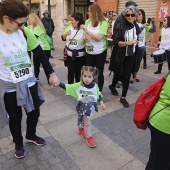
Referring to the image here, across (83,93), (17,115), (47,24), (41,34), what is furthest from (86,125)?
(47,24)

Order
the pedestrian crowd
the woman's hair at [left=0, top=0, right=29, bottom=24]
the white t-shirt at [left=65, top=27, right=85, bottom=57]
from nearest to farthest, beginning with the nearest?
1. the pedestrian crowd
2. the woman's hair at [left=0, top=0, right=29, bottom=24]
3. the white t-shirt at [left=65, top=27, right=85, bottom=57]

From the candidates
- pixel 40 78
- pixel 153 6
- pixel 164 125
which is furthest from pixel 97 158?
pixel 153 6

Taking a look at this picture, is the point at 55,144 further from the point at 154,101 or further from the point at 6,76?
the point at 154,101

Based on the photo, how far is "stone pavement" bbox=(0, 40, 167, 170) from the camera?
2.48 metres

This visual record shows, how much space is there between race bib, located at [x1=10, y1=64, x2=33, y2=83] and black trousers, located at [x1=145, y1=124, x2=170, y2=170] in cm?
143

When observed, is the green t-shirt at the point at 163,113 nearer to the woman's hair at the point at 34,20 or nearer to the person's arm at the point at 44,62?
the person's arm at the point at 44,62

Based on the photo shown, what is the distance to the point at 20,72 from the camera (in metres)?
2.18

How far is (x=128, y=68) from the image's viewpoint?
3.85 m

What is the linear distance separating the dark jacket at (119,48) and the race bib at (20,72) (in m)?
1.98

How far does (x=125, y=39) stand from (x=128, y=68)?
0.56 meters

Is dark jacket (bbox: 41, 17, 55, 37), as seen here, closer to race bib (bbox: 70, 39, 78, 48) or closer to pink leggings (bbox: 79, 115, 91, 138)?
race bib (bbox: 70, 39, 78, 48)

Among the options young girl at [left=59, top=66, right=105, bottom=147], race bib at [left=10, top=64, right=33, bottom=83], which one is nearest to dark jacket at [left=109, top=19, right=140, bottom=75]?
young girl at [left=59, top=66, right=105, bottom=147]

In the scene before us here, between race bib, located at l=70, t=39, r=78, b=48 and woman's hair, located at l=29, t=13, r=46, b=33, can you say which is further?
woman's hair, located at l=29, t=13, r=46, b=33

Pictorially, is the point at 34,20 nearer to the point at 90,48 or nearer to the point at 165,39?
the point at 90,48
